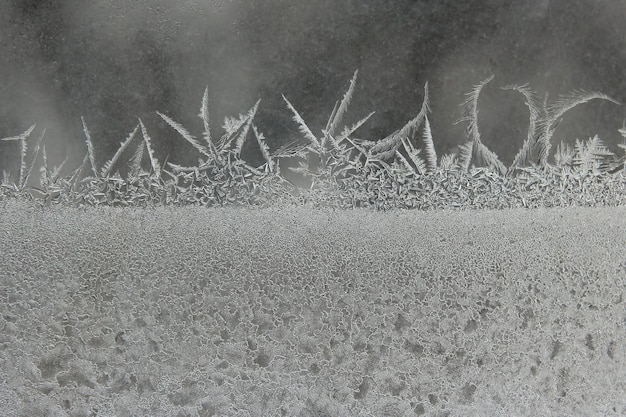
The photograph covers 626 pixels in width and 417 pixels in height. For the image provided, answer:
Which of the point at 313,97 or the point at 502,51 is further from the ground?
the point at 502,51

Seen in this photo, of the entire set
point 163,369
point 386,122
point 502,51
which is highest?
point 502,51

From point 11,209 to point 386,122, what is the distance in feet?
1.64

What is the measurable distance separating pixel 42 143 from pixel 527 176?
0.65 meters

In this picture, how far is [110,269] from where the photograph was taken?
2.25 feet

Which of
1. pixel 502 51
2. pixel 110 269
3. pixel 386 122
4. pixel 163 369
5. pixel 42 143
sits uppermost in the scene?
pixel 502 51

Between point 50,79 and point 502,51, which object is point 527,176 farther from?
point 50,79

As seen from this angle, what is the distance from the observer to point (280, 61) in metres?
0.74

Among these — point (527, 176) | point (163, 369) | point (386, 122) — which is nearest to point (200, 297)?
point (163, 369)

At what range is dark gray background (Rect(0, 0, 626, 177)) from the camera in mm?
725

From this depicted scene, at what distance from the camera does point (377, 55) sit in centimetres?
75

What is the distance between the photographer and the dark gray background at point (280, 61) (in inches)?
28.5

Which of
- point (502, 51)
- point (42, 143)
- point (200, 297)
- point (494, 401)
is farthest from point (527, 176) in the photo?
point (42, 143)

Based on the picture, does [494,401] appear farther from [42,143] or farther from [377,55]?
[42,143]

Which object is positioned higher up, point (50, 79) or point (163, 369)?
point (50, 79)
